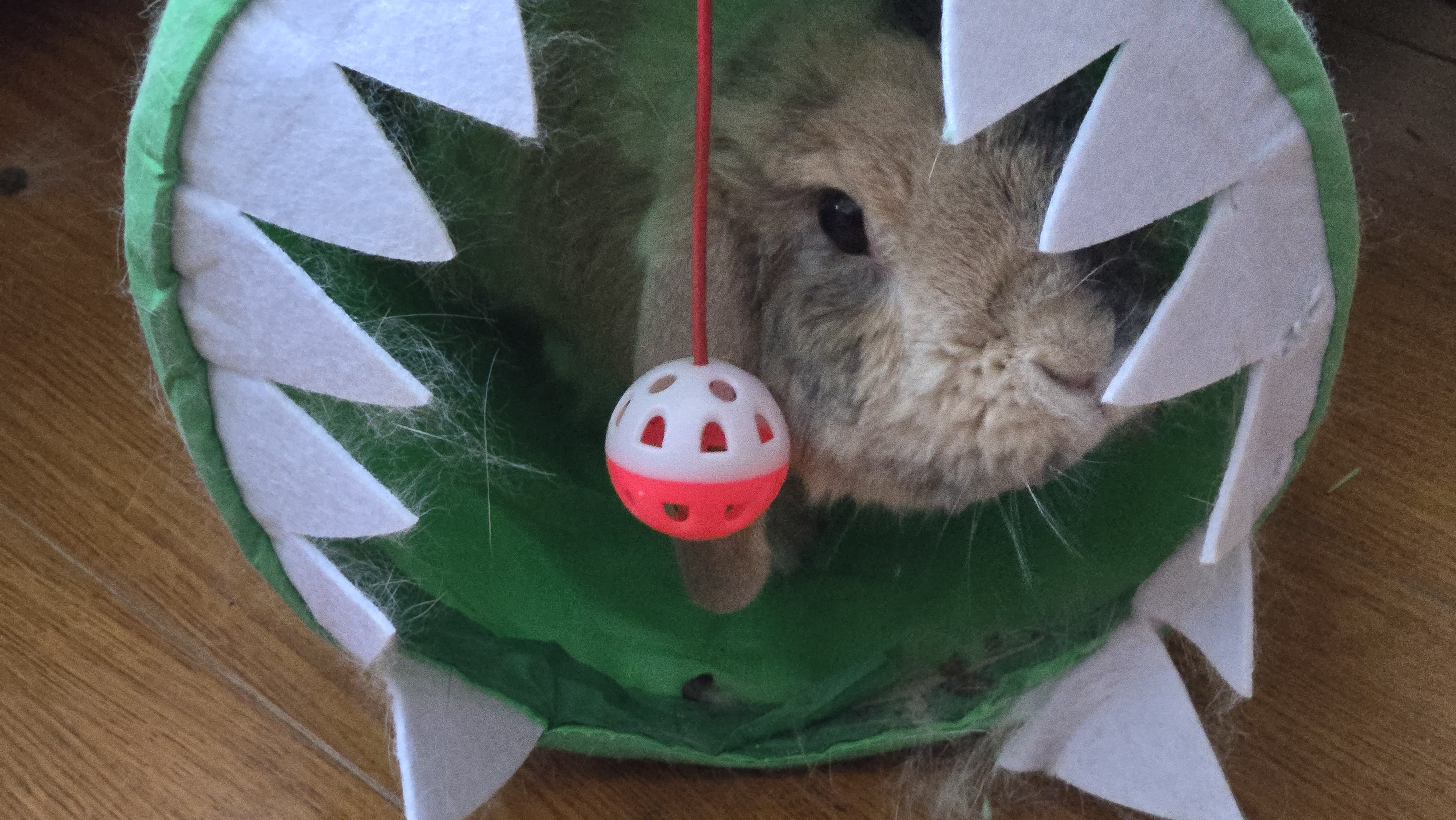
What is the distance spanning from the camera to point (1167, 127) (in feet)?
2.42

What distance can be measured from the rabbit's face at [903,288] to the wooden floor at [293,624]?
1.06 ft

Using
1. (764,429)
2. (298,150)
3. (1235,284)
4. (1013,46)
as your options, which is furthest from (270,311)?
(1235,284)

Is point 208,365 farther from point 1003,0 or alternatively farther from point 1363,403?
point 1363,403

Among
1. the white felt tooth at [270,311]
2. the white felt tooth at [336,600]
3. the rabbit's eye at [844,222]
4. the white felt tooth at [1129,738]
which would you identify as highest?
the white felt tooth at [270,311]

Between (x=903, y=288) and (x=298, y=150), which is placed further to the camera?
(x=903, y=288)

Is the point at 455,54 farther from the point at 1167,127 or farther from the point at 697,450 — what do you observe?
the point at 1167,127

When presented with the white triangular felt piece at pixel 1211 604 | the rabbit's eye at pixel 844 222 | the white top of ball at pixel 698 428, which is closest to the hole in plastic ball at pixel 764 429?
the white top of ball at pixel 698 428

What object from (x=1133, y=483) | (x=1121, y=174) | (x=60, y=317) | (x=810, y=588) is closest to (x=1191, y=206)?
(x=1133, y=483)

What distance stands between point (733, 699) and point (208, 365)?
0.51 metres

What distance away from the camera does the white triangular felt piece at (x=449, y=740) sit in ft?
3.14

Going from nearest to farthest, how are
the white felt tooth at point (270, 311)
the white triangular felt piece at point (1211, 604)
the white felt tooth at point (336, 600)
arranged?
1. the white felt tooth at point (270, 311)
2. the white felt tooth at point (336, 600)
3. the white triangular felt piece at point (1211, 604)

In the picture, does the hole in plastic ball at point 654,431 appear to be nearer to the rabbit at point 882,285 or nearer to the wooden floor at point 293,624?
the rabbit at point 882,285

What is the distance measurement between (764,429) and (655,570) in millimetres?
367

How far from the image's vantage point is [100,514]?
1.26 metres
